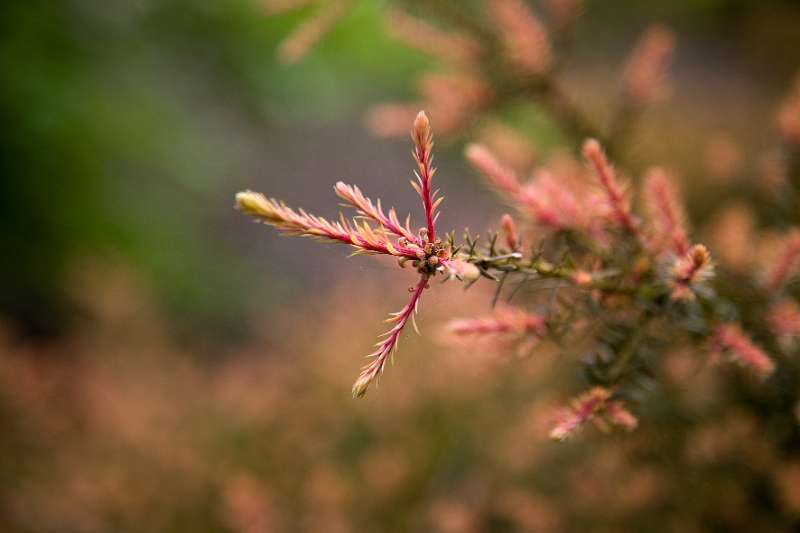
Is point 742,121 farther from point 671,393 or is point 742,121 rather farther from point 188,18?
point 188,18

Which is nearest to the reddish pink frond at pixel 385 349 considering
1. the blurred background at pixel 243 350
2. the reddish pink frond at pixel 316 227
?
the reddish pink frond at pixel 316 227

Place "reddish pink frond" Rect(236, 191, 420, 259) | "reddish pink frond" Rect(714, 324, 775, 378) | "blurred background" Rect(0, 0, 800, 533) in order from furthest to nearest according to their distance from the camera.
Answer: "blurred background" Rect(0, 0, 800, 533)
"reddish pink frond" Rect(714, 324, 775, 378)
"reddish pink frond" Rect(236, 191, 420, 259)

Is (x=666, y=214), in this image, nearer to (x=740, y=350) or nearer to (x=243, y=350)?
(x=740, y=350)

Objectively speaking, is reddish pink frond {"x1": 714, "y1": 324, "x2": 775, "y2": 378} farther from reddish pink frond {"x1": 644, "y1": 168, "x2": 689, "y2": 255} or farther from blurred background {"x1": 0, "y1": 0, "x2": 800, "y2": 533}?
blurred background {"x1": 0, "y1": 0, "x2": 800, "y2": 533}

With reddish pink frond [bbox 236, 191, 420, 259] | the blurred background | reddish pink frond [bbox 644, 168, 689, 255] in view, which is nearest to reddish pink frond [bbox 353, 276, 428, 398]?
reddish pink frond [bbox 236, 191, 420, 259]

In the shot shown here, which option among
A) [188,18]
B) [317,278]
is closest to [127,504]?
[188,18]

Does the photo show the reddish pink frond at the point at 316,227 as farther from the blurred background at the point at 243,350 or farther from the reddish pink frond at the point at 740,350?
the reddish pink frond at the point at 740,350

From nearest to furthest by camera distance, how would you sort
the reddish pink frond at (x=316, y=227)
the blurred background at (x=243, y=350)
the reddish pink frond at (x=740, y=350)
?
the reddish pink frond at (x=316, y=227), the reddish pink frond at (x=740, y=350), the blurred background at (x=243, y=350)

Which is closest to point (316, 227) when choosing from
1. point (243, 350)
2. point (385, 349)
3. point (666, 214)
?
point (385, 349)

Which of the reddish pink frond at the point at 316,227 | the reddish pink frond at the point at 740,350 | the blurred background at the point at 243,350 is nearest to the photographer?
the reddish pink frond at the point at 316,227
